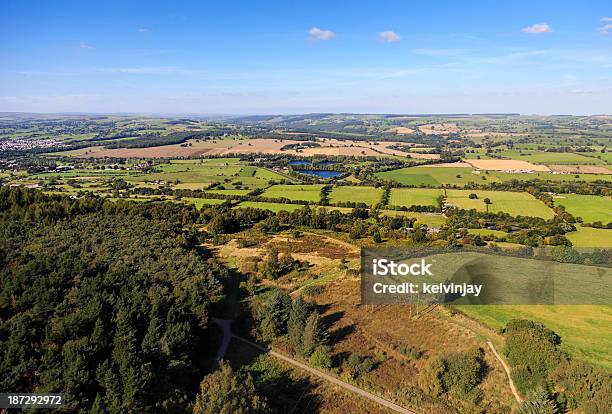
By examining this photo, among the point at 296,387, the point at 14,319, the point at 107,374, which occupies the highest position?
the point at 14,319

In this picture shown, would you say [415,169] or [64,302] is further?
[415,169]

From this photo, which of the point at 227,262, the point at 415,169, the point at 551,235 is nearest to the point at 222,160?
the point at 415,169

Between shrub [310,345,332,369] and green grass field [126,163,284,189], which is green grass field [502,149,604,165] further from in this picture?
shrub [310,345,332,369]

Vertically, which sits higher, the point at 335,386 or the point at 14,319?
the point at 14,319

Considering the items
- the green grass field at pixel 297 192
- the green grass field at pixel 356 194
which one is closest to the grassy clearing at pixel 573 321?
the green grass field at pixel 356 194

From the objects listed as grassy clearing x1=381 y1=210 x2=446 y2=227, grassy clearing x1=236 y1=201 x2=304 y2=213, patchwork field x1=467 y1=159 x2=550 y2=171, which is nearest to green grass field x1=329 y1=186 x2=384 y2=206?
grassy clearing x1=381 y1=210 x2=446 y2=227

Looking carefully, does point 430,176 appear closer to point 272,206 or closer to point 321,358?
point 272,206

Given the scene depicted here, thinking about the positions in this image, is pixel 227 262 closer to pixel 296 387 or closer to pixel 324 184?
pixel 296 387
